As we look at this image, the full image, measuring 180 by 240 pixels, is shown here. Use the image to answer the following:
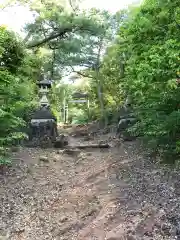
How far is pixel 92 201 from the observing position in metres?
6.10

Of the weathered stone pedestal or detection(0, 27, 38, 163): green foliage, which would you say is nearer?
detection(0, 27, 38, 163): green foliage

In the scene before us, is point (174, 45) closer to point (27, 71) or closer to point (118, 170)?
point (118, 170)

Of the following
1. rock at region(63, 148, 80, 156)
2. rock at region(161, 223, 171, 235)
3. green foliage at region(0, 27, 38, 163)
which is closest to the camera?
rock at region(161, 223, 171, 235)

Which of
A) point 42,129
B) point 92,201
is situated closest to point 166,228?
point 92,201

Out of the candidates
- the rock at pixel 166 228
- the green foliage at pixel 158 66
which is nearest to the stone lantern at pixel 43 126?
the green foliage at pixel 158 66

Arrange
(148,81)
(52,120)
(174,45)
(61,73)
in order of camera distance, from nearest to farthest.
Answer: (174,45) < (148,81) < (52,120) < (61,73)

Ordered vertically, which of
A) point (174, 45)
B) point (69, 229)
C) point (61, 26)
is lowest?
point (69, 229)

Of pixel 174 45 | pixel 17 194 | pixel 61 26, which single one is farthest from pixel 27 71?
pixel 174 45

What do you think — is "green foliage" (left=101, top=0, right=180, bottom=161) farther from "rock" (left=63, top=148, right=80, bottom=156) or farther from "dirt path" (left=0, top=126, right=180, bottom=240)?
"rock" (left=63, top=148, right=80, bottom=156)

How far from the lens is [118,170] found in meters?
7.44

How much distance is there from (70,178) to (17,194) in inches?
59.4

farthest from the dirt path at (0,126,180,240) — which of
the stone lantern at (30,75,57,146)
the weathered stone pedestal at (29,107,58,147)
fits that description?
the stone lantern at (30,75,57,146)

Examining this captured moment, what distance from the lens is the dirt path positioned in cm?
483

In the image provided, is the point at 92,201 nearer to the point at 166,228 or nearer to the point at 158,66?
the point at 166,228
